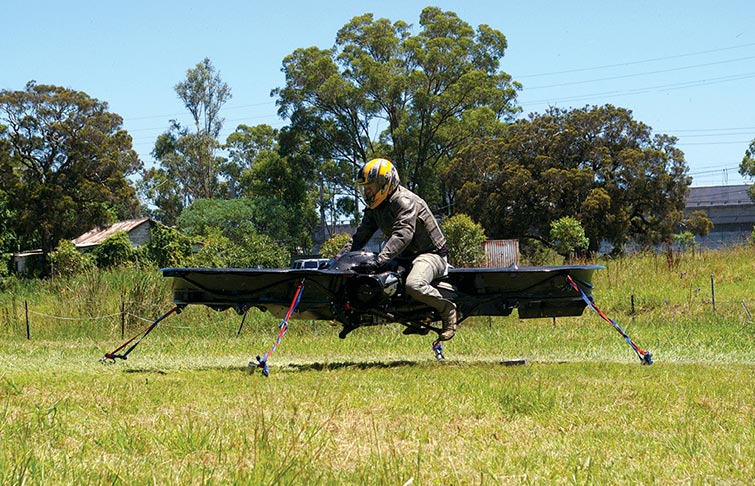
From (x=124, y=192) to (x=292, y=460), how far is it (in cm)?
5452

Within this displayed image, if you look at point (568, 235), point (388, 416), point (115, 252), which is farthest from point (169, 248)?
point (388, 416)

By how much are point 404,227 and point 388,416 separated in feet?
13.2

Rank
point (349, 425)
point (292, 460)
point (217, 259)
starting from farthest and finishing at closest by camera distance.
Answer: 1. point (217, 259)
2. point (349, 425)
3. point (292, 460)

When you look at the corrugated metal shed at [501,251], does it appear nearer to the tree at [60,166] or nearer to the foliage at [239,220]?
the foliage at [239,220]

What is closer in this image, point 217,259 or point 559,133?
point 217,259

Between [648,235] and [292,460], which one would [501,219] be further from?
[292,460]

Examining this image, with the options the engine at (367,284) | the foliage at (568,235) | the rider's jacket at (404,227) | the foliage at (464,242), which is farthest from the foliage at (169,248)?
the engine at (367,284)

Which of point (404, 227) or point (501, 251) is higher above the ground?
point (404, 227)

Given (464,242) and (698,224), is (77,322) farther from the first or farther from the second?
(698,224)

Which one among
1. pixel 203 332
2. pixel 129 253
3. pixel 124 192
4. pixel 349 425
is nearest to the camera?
pixel 349 425

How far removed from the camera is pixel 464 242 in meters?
37.7

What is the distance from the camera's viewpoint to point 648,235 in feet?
151

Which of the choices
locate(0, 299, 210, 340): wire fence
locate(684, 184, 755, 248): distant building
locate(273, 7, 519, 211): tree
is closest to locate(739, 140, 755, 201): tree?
locate(684, 184, 755, 248): distant building

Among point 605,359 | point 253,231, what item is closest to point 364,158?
point 253,231
